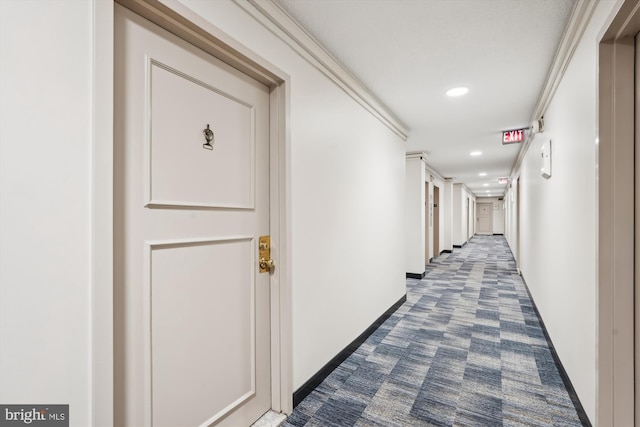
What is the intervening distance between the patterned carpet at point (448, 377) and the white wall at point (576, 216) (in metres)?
0.25

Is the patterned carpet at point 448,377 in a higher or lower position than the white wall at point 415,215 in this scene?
lower

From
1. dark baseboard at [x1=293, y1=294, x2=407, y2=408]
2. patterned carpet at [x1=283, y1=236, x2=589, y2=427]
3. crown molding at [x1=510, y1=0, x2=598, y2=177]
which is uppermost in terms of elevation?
crown molding at [x1=510, y1=0, x2=598, y2=177]

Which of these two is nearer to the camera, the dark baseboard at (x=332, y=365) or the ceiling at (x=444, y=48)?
the ceiling at (x=444, y=48)

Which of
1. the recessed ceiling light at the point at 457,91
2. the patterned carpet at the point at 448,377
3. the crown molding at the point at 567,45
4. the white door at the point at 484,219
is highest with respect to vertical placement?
the recessed ceiling light at the point at 457,91

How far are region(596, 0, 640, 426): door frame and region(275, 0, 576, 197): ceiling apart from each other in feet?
2.10

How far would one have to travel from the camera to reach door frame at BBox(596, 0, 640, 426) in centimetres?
137

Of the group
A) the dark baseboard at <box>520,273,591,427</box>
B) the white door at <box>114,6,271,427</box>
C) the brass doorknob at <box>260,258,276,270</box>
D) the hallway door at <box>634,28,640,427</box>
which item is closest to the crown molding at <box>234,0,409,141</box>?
the white door at <box>114,6,271,427</box>

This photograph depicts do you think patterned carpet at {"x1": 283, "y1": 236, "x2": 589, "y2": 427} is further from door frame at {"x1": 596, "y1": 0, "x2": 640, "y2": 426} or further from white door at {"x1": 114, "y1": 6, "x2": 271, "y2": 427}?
white door at {"x1": 114, "y1": 6, "x2": 271, "y2": 427}

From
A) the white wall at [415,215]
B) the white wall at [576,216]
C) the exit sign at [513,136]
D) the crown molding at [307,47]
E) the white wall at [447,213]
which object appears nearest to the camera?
the white wall at [576,216]

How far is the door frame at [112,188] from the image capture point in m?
1.01

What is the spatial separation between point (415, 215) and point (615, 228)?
470 centimetres
